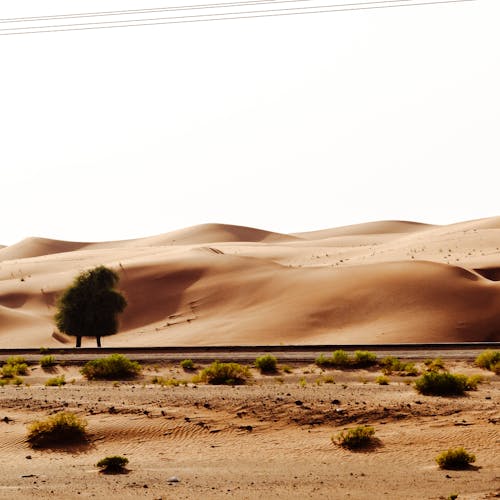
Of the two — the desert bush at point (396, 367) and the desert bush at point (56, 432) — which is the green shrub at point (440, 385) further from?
the desert bush at point (56, 432)

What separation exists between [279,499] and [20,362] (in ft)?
71.9

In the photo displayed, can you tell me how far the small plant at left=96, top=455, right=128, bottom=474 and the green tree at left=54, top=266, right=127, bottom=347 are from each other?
137 ft

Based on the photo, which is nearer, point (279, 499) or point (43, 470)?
point (279, 499)

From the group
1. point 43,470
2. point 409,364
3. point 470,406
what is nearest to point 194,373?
point 409,364

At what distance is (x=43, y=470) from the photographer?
52.2 feet

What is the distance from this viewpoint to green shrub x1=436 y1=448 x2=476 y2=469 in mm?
15195

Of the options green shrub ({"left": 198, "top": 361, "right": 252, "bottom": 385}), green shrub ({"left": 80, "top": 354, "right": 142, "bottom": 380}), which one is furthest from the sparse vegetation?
green shrub ({"left": 80, "top": 354, "right": 142, "bottom": 380})

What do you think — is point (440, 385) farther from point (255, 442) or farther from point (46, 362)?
point (46, 362)

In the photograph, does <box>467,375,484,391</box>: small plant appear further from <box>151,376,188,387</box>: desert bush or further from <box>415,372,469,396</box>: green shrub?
<box>151,376,188,387</box>: desert bush

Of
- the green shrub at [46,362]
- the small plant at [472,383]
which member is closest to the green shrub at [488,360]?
the small plant at [472,383]

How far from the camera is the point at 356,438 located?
669 inches

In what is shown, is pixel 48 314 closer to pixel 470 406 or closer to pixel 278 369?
pixel 278 369

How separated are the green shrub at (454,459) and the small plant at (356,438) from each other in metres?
2.04

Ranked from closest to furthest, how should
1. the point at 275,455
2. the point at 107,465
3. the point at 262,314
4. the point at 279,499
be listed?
the point at 279,499 → the point at 107,465 → the point at 275,455 → the point at 262,314
